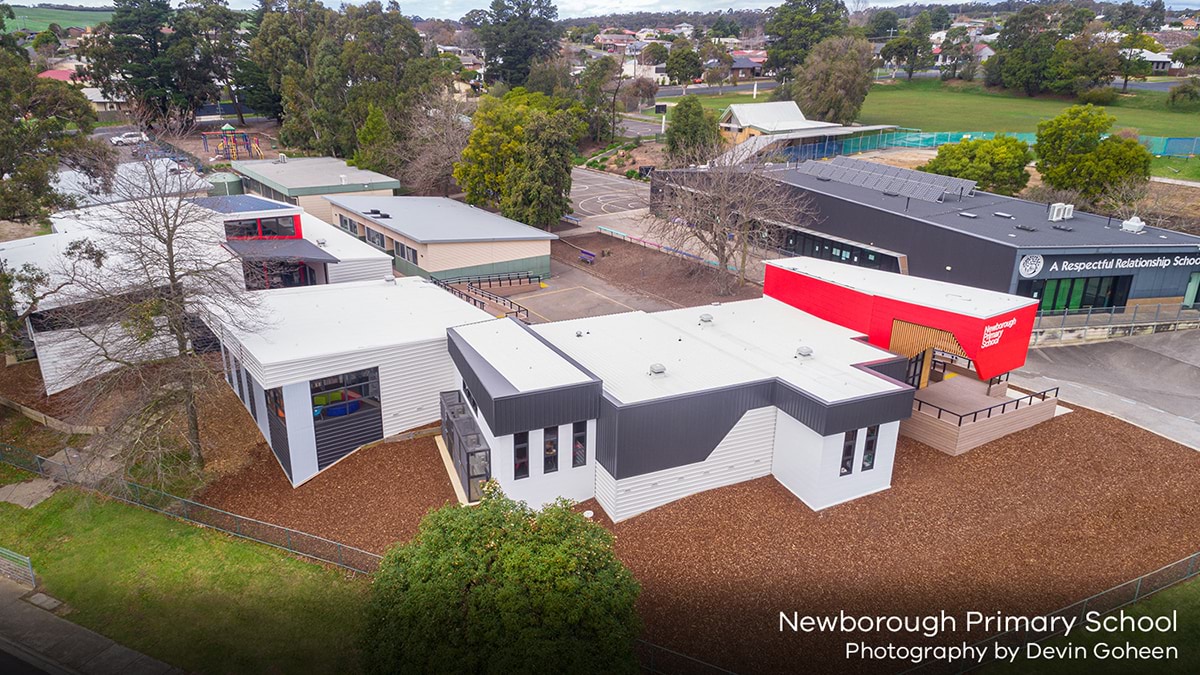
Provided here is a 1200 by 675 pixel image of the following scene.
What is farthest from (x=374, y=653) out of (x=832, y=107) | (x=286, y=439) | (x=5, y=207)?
(x=832, y=107)

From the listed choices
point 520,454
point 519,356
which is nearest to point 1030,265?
point 519,356

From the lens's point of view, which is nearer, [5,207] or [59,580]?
[59,580]

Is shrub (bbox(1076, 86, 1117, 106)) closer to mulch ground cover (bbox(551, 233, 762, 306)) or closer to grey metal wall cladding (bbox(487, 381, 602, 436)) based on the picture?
mulch ground cover (bbox(551, 233, 762, 306))

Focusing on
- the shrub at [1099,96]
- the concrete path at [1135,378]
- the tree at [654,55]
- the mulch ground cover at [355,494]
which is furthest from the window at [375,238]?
the tree at [654,55]

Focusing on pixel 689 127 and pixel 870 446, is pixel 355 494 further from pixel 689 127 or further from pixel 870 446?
pixel 689 127

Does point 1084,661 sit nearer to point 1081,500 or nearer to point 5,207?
point 1081,500

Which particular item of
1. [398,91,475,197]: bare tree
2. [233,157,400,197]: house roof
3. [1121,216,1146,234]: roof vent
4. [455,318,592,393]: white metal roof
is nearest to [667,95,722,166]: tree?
[398,91,475,197]: bare tree

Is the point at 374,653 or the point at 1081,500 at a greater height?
the point at 374,653
